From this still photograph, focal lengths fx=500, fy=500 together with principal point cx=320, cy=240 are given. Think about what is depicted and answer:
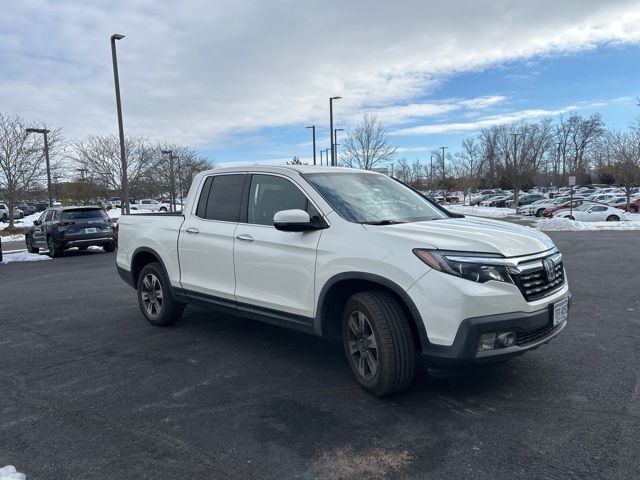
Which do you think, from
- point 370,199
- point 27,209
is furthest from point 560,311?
point 27,209

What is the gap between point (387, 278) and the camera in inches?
141

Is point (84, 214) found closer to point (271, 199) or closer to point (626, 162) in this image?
point (271, 199)

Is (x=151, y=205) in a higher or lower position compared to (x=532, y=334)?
higher

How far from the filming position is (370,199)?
14.8 ft

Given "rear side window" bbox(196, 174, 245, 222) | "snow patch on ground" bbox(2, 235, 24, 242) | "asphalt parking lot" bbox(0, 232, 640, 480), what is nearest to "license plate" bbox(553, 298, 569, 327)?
"asphalt parking lot" bbox(0, 232, 640, 480)

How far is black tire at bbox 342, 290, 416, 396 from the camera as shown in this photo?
11.7ft

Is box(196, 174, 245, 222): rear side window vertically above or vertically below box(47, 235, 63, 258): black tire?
above

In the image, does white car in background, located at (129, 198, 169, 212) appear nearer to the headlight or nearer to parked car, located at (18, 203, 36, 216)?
parked car, located at (18, 203, 36, 216)

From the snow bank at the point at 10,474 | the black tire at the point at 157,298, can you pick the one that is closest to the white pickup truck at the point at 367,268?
the black tire at the point at 157,298

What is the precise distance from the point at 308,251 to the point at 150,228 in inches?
108

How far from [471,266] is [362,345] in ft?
3.50

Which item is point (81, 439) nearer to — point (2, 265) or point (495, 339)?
point (495, 339)

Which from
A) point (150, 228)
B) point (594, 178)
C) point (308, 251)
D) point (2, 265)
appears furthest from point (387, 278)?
point (594, 178)

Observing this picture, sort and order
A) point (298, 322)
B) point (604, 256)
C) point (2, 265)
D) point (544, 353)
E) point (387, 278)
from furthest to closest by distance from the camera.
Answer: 1. point (2, 265)
2. point (604, 256)
3. point (544, 353)
4. point (298, 322)
5. point (387, 278)
